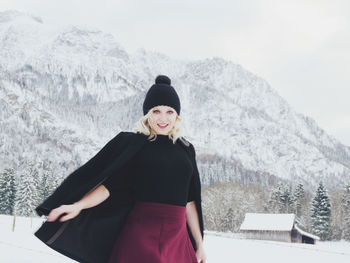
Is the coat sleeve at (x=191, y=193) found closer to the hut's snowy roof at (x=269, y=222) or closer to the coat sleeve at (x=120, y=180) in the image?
the coat sleeve at (x=120, y=180)

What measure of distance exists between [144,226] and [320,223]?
53.8 meters

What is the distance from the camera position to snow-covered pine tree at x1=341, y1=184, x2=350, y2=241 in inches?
2135

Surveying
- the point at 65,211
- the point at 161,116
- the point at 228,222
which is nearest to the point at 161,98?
the point at 161,116

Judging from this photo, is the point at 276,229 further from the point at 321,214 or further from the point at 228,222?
the point at 228,222

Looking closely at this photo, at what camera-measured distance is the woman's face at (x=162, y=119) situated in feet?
11.3

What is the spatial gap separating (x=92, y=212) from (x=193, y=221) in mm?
888

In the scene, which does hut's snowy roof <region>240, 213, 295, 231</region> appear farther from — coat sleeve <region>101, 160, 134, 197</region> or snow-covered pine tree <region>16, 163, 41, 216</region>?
coat sleeve <region>101, 160, 134, 197</region>

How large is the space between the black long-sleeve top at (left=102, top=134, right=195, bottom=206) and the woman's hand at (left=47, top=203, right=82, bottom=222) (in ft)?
0.94

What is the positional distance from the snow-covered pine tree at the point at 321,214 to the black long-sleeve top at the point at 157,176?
51.3 m

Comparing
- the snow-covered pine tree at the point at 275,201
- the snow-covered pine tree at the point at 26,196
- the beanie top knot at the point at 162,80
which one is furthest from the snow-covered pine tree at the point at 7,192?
the beanie top knot at the point at 162,80

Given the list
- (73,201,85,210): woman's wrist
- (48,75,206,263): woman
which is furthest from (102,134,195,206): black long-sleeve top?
(73,201,85,210): woman's wrist

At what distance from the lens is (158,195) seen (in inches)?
128

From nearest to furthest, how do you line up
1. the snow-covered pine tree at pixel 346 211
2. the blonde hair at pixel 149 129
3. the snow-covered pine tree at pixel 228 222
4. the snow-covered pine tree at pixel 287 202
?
the blonde hair at pixel 149 129 → the snow-covered pine tree at pixel 346 211 → the snow-covered pine tree at pixel 228 222 → the snow-covered pine tree at pixel 287 202

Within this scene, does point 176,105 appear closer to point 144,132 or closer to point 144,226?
point 144,132
